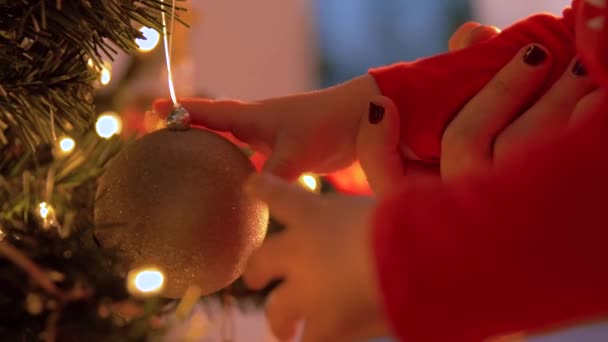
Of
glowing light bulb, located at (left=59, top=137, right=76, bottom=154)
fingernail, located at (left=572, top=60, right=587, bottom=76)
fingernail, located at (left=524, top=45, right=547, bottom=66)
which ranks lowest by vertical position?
fingernail, located at (left=572, top=60, right=587, bottom=76)

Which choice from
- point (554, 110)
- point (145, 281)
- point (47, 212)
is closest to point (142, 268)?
point (145, 281)

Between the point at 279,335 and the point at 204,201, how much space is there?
9 centimetres

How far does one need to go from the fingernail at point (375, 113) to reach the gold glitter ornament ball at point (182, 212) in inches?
3.5

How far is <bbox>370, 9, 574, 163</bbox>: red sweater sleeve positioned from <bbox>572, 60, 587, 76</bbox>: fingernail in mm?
23

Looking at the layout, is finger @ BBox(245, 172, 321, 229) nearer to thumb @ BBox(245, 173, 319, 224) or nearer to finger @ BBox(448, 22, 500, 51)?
thumb @ BBox(245, 173, 319, 224)

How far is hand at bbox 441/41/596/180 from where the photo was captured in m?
0.43

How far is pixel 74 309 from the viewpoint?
14.0 inches

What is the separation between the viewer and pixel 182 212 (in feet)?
1.33

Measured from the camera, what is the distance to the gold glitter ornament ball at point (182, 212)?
409mm

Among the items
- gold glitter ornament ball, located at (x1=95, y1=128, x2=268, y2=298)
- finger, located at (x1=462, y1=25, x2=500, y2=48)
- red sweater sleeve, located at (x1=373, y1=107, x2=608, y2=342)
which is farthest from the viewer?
finger, located at (x1=462, y1=25, x2=500, y2=48)

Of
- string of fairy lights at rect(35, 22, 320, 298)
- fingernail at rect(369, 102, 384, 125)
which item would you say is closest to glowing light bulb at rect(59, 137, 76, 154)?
string of fairy lights at rect(35, 22, 320, 298)

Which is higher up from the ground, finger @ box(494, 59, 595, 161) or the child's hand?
finger @ box(494, 59, 595, 161)

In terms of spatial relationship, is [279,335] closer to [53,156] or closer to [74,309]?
[74,309]

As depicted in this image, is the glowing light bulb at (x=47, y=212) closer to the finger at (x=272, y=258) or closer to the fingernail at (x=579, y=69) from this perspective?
the finger at (x=272, y=258)
